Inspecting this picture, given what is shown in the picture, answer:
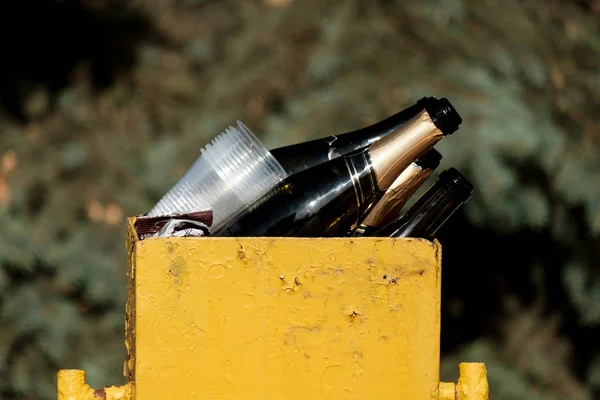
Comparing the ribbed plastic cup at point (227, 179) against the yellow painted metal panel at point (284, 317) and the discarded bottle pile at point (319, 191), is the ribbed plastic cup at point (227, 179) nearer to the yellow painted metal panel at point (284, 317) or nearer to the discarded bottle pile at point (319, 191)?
the discarded bottle pile at point (319, 191)

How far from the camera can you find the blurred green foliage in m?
2.97

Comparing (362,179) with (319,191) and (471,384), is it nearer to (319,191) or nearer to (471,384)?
(319,191)

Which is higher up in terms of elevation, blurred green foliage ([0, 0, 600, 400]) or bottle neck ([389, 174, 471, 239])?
blurred green foliage ([0, 0, 600, 400])

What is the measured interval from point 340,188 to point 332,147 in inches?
10.3

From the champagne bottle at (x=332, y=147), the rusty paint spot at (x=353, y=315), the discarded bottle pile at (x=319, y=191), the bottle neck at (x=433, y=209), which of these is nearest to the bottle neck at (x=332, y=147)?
the champagne bottle at (x=332, y=147)

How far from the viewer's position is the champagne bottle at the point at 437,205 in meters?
1.63

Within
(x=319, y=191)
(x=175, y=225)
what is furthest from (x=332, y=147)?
(x=175, y=225)

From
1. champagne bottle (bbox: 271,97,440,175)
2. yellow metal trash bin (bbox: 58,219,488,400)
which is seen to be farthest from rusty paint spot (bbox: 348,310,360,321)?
champagne bottle (bbox: 271,97,440,175)

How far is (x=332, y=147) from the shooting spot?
189 cm

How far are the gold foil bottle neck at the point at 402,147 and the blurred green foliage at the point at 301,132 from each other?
125cm

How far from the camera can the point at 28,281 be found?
10.9ft

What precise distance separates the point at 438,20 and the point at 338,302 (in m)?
2.11

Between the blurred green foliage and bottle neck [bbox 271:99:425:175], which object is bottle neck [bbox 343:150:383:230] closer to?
bottle neck [bbox 271:99:425:175]

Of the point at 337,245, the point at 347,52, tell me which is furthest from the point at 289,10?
the point at 337,245
